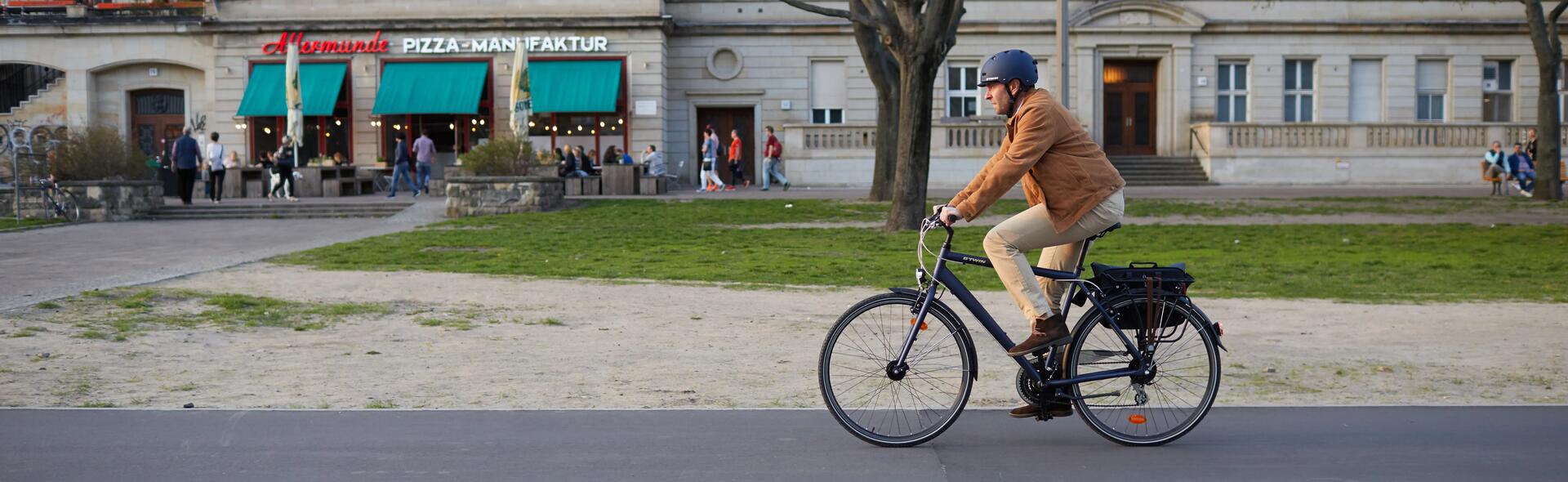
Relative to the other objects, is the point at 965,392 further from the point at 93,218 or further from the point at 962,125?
the point at 962,125

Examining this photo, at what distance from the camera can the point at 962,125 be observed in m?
35.9

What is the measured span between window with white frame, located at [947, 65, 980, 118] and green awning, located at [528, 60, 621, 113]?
9.45 m

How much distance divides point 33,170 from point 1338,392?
80.6 feet

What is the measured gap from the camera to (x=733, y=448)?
5.88 m

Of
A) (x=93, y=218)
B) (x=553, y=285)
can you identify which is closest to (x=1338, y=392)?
(x=553, y=285)

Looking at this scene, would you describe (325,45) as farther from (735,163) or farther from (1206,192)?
(1206,192)

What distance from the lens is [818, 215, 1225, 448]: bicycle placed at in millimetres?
5820

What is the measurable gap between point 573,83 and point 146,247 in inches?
761

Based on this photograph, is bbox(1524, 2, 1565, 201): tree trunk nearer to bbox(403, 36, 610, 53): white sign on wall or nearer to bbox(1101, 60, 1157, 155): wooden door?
bbox(1101, 60, 1157, 155): wooden door

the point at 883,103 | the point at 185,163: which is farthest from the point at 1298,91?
the point at 185,163

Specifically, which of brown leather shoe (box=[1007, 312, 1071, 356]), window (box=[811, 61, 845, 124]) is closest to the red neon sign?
window (box=[811, 61, 845, 124])

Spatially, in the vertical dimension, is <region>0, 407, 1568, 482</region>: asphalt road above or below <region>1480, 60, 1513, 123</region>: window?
below

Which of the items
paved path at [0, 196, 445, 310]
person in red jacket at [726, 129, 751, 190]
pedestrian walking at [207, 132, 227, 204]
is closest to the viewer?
paved path at [0, 196, 445, 310]

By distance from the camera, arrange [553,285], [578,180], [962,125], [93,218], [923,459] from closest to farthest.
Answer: [923,459]
[553,285]
[93,218]
[578,180]
[962,125]
